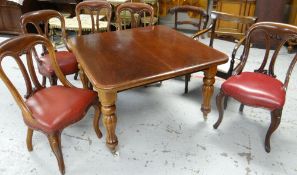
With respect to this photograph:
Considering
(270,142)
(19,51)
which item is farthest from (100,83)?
(270,142)

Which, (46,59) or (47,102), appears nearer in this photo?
(47,102)

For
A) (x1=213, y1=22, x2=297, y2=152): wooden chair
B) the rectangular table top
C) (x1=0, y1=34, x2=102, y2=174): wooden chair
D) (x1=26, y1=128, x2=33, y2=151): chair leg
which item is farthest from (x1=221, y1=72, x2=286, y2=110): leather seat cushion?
(x1=26, y1=128, x2=33, y2=151): chair leg

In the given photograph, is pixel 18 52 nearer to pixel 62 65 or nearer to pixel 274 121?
pixel 62 65

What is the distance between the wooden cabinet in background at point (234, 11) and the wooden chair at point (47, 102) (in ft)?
9.60

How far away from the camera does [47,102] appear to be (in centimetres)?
177

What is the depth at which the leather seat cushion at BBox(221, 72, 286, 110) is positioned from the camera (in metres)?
1.84

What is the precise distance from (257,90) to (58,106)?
1.48 meters

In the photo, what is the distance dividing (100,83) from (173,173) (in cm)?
85

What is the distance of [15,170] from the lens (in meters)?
1.83

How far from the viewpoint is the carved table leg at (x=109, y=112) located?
1620 mm

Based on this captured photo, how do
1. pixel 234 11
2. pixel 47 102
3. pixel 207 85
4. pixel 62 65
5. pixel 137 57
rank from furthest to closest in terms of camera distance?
pixel 234 11 → pixel 62 65 → pixel 207 85 → pixel 137 57 → pixel 47 102

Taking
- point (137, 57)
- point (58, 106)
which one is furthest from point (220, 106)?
point (58, 106)

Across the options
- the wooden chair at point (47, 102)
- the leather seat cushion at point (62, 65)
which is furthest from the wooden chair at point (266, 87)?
the leather seat cushion at point (62, 65)

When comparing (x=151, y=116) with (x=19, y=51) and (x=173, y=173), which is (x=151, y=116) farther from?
(x=19, y=51)
